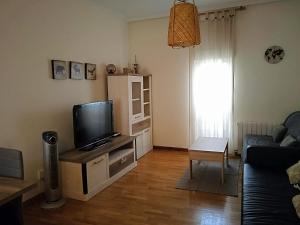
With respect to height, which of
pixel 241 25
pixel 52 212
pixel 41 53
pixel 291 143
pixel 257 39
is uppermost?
pixel 241 25

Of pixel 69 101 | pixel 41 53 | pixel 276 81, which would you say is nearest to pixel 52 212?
pixel 69 101

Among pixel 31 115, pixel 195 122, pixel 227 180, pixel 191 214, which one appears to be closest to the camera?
pixel 191 214

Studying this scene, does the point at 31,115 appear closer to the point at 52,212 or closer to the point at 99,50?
the point at 52,212

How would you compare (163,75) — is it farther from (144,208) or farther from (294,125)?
(144,208)

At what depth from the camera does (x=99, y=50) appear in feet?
13.6

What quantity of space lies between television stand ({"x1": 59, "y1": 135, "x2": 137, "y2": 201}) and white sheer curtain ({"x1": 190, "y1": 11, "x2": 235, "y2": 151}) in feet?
5.97

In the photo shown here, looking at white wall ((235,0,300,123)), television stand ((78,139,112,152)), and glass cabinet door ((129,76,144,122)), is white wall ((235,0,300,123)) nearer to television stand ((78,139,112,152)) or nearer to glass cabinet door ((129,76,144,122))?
glass cabinet door ((129,76,144,122))

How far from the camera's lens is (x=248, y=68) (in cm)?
429

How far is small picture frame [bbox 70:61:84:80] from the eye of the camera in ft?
11.5

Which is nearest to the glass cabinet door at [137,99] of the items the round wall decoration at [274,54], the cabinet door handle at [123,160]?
the cabinet door handle at [123,160]

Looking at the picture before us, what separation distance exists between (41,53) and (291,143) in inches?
129

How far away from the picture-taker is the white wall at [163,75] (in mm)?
4805

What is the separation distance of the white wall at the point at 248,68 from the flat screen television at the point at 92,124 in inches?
59.3

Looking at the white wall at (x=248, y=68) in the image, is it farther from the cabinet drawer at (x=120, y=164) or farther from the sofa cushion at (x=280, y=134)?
the cabinet drawer at (x=120, y=164)
